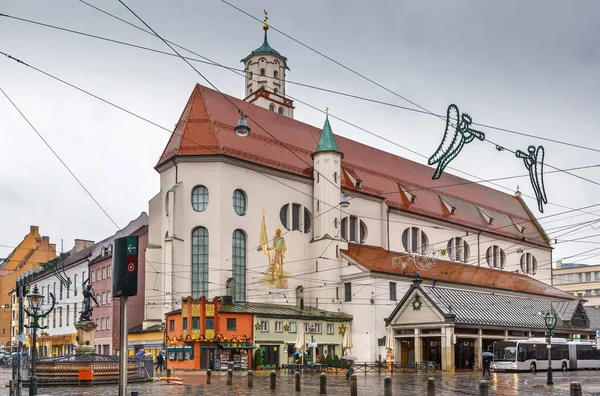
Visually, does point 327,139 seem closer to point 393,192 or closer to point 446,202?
point 393,192

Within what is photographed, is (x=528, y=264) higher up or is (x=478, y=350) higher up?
(x=528, y=264)

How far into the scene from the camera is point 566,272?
11481cm

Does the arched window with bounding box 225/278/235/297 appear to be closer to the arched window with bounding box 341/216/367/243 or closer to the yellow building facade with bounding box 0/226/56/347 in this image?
the arched window with bounding box 341/216/367/243

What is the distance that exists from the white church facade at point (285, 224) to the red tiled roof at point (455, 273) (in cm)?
21

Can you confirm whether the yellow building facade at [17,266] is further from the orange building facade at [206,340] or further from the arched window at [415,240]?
the orange building facade at [206,340]

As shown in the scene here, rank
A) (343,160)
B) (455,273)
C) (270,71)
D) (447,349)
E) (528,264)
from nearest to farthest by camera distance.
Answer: (447,349) < (343,160) < (455,273) < (270,71) < (528,264)

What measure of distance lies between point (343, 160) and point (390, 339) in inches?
712

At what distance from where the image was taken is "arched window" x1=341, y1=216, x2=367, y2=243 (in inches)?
2494

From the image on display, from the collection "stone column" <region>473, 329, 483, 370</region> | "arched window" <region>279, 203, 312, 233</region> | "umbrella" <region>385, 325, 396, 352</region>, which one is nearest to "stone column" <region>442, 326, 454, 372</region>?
"stone column" <region>473, 329, 483, 370</region>

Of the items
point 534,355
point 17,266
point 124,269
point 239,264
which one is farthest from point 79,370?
point 17,266

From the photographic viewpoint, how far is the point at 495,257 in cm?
7975

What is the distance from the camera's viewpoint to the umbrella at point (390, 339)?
2120 inches

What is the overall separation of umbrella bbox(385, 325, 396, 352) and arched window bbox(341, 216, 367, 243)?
9.57 meters

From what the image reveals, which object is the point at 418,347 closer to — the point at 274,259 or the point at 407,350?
the point at 407,350
